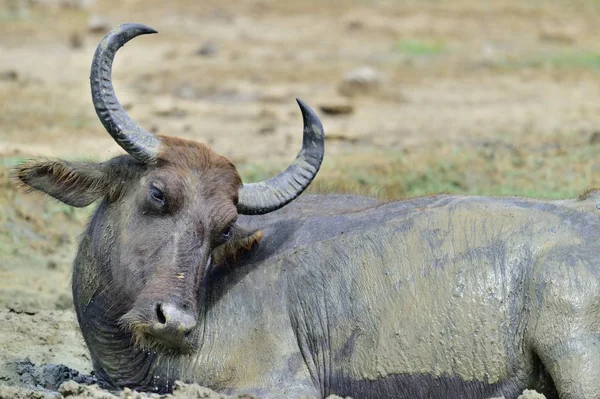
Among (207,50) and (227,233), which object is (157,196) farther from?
(207,50)

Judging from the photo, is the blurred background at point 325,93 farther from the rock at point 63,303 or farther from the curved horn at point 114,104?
the curved horn at point 114,104

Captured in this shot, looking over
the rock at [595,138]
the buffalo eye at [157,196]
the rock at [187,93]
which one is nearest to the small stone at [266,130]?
the rock at [187,93]

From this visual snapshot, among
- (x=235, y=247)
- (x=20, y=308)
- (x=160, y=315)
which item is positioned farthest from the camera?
(x=20, y=308)

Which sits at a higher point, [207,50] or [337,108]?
[207,50]

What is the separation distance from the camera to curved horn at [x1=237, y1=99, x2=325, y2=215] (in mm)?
7047

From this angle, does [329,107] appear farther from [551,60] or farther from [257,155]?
[551,60]

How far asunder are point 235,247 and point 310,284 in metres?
0.53

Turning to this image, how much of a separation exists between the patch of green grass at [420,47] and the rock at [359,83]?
4.26m

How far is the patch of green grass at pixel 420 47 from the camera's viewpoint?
75.5ft

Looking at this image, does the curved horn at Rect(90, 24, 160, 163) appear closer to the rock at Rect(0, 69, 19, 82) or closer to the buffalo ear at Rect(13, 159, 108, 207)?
the buffalo ear at Rect(13, 159, 108, 207)

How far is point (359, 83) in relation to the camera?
18.6m

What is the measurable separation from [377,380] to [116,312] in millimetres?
1633

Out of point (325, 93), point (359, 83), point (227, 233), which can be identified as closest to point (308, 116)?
point (227, 233)

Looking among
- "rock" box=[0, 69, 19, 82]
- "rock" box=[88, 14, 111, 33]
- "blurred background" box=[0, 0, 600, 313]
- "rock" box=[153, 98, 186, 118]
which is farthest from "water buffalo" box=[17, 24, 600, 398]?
"rock" box=[88, 14, 111, 33]
